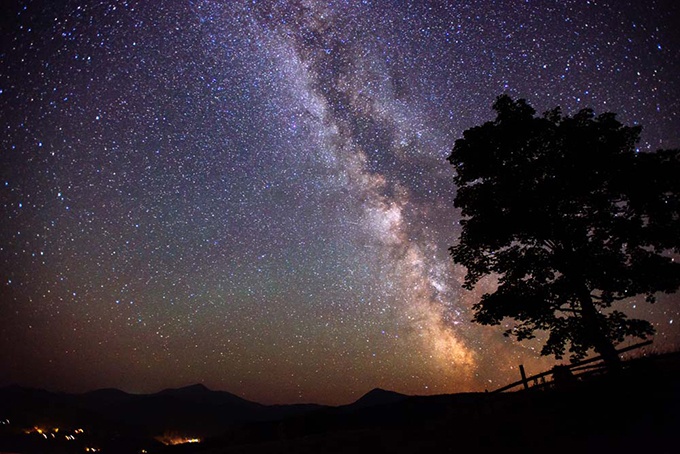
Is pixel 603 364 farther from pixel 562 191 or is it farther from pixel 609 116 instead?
pixel 609 116

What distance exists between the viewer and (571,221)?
49.3 feet

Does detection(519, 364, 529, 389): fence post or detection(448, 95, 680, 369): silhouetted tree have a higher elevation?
detection(448, 95, 680, 369): silhouetted tree

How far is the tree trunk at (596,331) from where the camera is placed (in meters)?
14.3

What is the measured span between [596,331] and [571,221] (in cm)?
392

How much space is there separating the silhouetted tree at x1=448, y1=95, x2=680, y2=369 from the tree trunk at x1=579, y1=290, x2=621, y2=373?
0.12 feet

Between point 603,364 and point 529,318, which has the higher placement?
point 529,318

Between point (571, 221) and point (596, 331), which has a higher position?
point (571, 221)

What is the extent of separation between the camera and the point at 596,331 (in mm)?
14461

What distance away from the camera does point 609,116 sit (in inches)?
599

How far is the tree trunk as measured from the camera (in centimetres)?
1426

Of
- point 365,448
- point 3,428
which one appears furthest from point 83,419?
point 365,448

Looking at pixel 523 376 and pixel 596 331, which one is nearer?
pixel 596 331

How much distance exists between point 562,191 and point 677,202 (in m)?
3.55

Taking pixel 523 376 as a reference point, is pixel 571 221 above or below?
above
